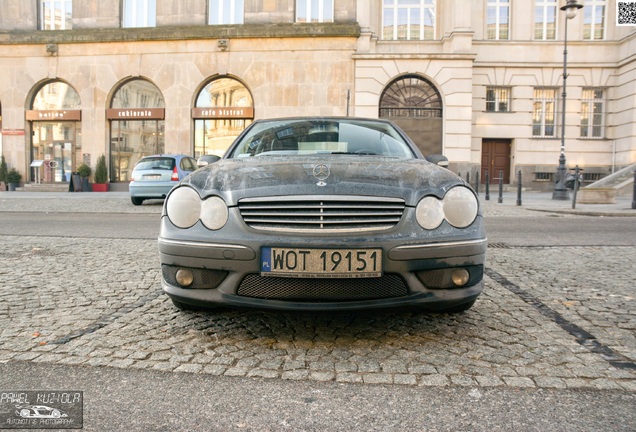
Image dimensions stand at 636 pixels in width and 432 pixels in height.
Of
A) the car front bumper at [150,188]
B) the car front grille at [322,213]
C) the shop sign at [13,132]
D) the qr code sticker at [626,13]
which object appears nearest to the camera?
the car front grille at [322,213]

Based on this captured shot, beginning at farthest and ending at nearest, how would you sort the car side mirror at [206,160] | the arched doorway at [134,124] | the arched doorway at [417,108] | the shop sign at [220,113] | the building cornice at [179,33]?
the arched doorway at [134,124] → the shop sign at [220,113] → the arched doorway at [417,108] → the building cornice at [179,33] → the car side mirror at [206,160]

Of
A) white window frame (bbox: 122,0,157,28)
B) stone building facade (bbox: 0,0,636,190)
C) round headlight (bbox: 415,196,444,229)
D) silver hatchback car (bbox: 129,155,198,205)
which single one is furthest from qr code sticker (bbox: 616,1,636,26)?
round headlight (bbox: 415,196,444,229)

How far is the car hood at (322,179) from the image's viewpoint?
2904 millimetres

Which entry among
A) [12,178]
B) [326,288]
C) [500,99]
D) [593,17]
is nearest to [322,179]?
[326,288]

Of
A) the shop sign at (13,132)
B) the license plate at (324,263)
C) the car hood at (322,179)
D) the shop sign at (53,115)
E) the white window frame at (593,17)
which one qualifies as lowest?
the license plate at (324,263)

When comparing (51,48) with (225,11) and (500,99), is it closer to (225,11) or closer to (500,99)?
(225,11)

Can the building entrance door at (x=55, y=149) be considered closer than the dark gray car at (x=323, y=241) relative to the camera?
No

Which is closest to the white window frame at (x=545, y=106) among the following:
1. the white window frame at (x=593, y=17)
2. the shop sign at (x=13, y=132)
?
the white window frame at (x=593, y=17)

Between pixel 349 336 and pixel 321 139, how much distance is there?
187 centimetres

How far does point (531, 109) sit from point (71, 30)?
2247cm

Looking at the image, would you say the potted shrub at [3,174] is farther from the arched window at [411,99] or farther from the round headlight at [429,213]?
the round headlight at [429,213]

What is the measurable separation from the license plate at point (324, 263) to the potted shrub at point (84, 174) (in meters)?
23.9

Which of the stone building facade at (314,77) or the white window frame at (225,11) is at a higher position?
the white window frame at (225,11)

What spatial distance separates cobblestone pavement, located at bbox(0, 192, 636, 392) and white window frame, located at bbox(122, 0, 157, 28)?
75.5 ft
